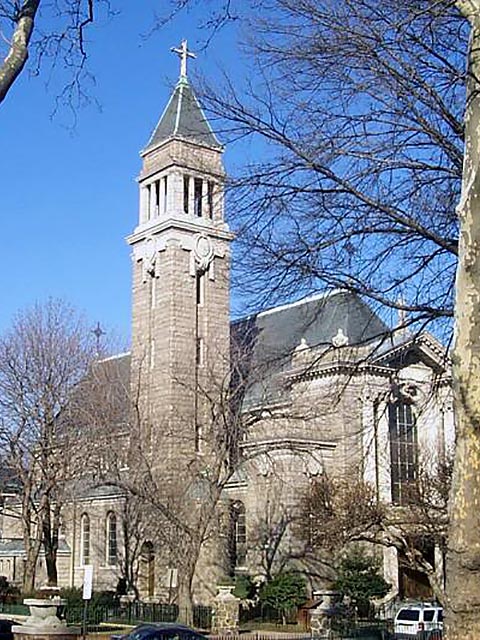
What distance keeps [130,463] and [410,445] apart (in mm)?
17505

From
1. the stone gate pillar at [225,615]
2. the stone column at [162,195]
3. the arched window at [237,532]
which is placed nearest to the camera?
the stone gate pillar at [225,615]

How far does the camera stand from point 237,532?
5194 centimetres

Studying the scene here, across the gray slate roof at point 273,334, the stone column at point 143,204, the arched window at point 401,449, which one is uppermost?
the stone column at point 143,204

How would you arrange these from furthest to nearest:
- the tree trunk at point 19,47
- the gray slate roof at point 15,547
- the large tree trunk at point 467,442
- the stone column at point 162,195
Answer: the gray slate roof at point 15,547, the stone column at point 162,195, the tree trunk at point 19,47, the large tree trunk at point 467,442

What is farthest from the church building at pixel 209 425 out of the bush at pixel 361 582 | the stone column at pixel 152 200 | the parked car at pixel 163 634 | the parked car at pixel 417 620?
the parked car at pixel 163 634

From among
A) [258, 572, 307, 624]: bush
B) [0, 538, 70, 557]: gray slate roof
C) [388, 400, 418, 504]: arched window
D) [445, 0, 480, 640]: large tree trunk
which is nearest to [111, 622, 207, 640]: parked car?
[445, 0, 480, 640]: large tree trunk

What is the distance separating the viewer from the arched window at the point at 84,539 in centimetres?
6019

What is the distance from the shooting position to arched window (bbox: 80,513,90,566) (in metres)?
60.2

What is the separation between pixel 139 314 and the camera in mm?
57688

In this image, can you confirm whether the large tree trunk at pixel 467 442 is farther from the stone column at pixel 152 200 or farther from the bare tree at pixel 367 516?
the stone column at pixel 152 200

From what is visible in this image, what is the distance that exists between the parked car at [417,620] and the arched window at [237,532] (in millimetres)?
17782

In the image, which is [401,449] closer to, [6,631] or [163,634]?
[6,631]

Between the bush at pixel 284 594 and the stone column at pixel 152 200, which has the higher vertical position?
the stone column at pixel 152 200

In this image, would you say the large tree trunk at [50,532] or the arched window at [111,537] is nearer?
the large tree trunk at [50,532]
